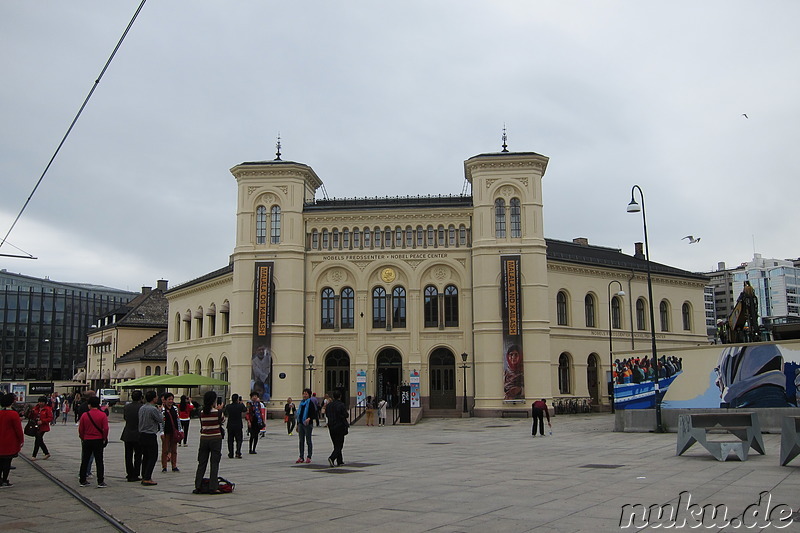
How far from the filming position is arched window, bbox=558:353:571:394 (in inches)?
1928

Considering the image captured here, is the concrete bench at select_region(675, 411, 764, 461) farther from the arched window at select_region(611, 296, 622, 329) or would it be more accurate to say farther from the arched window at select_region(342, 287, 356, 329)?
the arched window at select_region(611, 296, 622, 329)

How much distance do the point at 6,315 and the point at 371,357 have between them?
86.3m

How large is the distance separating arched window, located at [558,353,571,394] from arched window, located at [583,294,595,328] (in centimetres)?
316

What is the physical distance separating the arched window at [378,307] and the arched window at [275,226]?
7.05 m

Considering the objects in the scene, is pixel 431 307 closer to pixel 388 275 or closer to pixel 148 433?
pixel 388 275

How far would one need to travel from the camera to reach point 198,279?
5744cm

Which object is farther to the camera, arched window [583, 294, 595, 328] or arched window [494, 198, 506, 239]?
arched window [583, 294, 595, 328]

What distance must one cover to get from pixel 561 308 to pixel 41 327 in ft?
299

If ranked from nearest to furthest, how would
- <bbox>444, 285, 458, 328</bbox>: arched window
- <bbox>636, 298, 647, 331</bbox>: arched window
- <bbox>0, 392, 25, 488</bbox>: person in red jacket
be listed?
<bbox>0, 392, 25, 488</bbox>: person in red jacket < <bbox>444, 285, 458, 328</bbox>: arched window < <bbox>636, 298, 647, 331</bbox>: arched window

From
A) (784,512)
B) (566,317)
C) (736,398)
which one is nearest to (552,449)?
(736,398)

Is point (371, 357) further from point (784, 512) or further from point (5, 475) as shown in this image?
point (784, 512)

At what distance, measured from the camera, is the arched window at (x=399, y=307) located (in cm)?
4675

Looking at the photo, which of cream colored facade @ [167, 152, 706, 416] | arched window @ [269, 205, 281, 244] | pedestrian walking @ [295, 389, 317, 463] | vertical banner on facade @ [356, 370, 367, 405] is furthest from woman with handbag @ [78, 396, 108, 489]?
arched window @ [269, 205, 281, 244]

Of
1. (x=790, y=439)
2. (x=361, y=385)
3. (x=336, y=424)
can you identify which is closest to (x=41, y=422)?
(x=336, y=424)
